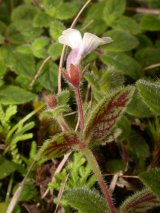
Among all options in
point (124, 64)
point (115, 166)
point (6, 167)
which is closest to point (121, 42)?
point (124, 64)

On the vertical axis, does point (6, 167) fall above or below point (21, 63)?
below

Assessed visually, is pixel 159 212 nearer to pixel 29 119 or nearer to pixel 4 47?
pixel 29 119

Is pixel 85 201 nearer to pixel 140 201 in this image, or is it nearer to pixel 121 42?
pixel 140 201

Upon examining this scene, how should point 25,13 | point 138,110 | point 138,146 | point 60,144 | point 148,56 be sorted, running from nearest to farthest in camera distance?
point 60,144 → point 138,110 → point 138,146 → point 148,56 → point 25,13

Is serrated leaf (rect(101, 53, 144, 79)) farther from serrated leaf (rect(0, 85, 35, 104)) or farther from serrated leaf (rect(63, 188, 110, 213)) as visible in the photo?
serrated leaf (rect(63, 188, 110, 213))

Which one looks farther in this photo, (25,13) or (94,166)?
(25,13)

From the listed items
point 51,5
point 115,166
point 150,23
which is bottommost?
point 115,166

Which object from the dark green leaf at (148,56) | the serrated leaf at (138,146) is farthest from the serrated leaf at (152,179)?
the dark green leaf at (148,56)
